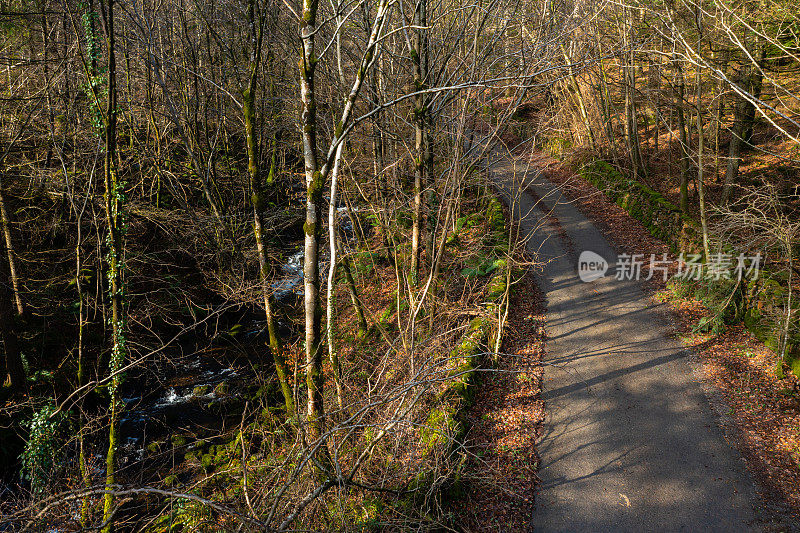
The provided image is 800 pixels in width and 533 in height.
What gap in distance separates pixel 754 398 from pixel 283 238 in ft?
51.1

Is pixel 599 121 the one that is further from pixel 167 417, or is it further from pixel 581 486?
pixel 167 417

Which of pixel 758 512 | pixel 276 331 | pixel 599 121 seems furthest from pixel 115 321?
pixel 599 121

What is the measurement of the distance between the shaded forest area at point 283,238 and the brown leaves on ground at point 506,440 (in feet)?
1.41

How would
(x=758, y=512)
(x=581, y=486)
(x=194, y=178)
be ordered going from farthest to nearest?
(x=194, y=178)
(x=581, y=486)
(x=758, y=512)

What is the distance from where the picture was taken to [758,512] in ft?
22.4

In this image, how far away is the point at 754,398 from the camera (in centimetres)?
890

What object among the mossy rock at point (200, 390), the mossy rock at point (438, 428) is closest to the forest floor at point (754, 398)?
the mossy rock at point (438, 428)

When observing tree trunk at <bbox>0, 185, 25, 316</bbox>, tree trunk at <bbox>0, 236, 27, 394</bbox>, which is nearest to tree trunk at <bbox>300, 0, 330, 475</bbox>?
tree trunk at <bbox>0, 236, 27, 394</bbox>

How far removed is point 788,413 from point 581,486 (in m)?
4.19

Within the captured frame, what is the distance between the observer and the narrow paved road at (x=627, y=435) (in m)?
7.05

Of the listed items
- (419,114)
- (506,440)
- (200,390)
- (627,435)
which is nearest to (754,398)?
(627,435)

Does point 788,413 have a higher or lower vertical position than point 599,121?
lower

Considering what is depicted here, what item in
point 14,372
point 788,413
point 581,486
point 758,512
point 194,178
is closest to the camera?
point 758,512

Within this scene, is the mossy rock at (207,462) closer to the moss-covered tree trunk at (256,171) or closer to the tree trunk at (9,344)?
the moss-covered tree trunk at (256,171)
